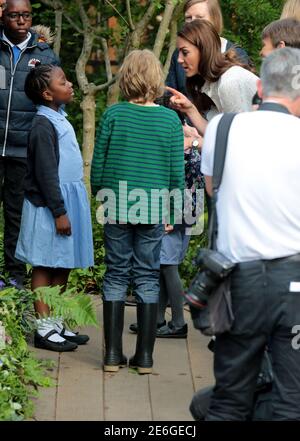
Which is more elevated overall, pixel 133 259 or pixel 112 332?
pixel 133 259

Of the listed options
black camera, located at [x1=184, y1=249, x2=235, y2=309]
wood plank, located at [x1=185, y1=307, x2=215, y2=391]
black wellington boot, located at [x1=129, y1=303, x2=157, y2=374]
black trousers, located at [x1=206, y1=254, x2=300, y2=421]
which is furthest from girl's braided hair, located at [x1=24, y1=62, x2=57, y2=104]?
black trousers, located at [x1=206, y1=254, x2=300, y2=421]

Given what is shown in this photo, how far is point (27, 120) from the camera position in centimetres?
784

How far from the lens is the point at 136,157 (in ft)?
21.2

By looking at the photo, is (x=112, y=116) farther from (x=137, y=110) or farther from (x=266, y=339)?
(x=266, y=339)

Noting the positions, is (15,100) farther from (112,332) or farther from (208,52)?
(112,332)

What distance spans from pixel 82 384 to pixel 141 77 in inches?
70.8

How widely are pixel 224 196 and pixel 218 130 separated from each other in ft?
0.96

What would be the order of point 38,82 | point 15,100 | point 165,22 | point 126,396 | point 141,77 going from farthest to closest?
point 165,22, point 15,100, point 38,82, point 141,77, point 126,396

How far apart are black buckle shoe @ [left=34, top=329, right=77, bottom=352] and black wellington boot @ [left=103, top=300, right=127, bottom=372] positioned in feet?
1.50

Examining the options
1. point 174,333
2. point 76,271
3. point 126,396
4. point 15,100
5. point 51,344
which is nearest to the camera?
point 126,396

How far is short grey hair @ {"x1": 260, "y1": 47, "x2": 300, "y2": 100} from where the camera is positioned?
4.93m

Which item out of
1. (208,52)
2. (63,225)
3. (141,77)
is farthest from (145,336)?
(208,52)

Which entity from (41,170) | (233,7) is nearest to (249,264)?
(41,170)

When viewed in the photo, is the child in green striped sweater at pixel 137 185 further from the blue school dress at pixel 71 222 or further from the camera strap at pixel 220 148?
the camera strap at pixel 220 148
